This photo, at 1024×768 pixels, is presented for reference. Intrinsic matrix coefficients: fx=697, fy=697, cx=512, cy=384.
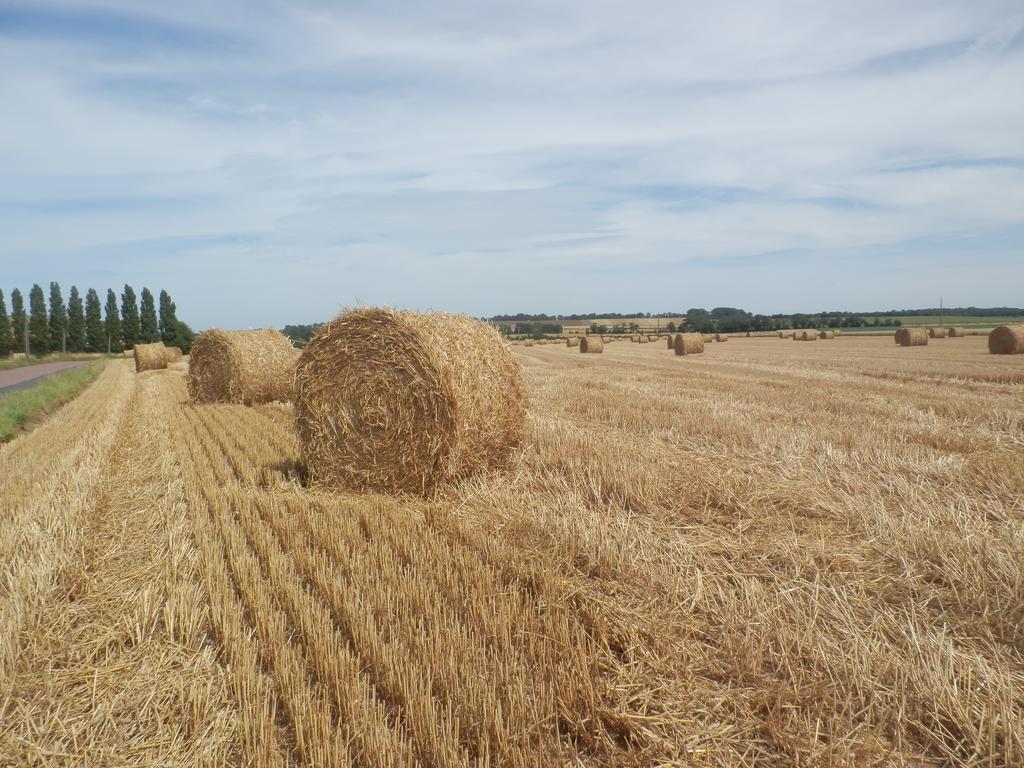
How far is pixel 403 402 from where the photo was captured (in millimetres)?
7070

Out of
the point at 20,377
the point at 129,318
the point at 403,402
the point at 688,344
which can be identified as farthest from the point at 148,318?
the point at 403,402

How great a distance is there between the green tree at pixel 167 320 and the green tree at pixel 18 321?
475 inches

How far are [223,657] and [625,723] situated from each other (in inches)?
78.1

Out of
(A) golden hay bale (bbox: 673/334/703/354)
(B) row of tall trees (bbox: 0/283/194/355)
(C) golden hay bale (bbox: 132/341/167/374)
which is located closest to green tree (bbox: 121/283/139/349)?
(B) row of tall trees (bbox: 0/283/194/355)

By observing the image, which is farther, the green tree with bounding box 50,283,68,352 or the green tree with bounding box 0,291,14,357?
the green tree with bounding box 50,283,68,352

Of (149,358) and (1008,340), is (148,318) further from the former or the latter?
(1008,340)

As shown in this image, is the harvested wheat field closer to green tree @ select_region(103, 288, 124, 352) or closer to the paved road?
the paved road

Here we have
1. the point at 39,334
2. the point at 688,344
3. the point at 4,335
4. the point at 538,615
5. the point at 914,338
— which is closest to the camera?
the point at 538,615

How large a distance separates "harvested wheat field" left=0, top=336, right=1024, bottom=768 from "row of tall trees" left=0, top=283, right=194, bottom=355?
71.3m

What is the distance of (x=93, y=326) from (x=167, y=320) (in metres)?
7.17

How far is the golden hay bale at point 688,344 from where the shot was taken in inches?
1199

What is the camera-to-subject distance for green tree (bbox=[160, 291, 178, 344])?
74.6 metres

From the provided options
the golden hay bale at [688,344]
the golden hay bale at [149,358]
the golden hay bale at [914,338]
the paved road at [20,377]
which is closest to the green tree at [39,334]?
the paved road at [20,377]

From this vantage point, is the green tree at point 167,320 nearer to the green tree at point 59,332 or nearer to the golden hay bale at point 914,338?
the green tree at point 59,332
